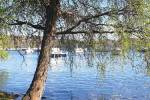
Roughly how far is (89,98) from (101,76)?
28.8 m

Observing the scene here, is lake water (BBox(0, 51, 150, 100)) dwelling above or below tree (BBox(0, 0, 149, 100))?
below

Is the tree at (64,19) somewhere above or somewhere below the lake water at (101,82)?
above

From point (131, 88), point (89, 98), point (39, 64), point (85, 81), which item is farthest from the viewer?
point (85, 81)

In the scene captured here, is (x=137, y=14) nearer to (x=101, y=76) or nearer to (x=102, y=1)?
(x=102, y=1)

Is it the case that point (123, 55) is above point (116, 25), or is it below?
below

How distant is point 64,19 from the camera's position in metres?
18.5

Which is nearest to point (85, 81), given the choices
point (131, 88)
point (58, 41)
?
point (131, 88)

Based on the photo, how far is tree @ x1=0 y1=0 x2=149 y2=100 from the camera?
16922mm

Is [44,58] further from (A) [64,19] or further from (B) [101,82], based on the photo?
(B) [101,82]

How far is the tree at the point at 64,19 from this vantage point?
16922mm

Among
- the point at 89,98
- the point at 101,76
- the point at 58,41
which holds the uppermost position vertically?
the point at 58,41

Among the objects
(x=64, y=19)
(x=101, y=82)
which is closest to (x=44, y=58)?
(x=64, y=19)

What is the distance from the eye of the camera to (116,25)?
16.9 meters

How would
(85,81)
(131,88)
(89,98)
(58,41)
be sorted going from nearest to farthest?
(58,41) → (89,98) → (131,88) → (85,81)
